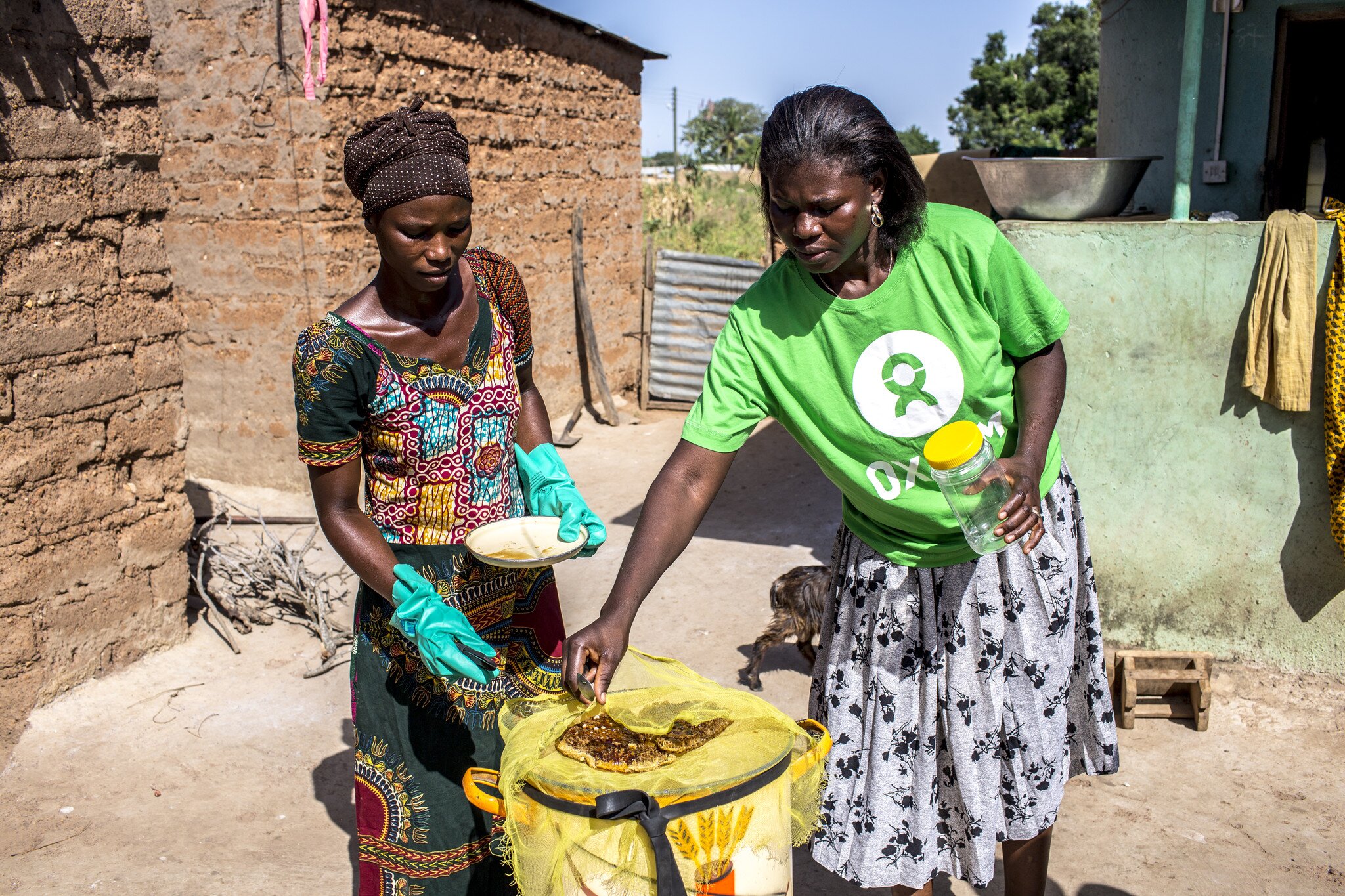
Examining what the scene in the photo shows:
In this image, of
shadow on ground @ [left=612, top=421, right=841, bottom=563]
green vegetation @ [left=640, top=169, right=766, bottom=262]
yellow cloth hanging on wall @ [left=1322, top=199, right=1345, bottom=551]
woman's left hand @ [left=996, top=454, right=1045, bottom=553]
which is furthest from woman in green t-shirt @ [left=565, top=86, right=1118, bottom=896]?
green vegetation @ [left=640, top=169, right=766, bottom=262]

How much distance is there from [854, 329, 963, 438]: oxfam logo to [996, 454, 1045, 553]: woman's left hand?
0.16 meters

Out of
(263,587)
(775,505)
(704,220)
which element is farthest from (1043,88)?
(263,587)

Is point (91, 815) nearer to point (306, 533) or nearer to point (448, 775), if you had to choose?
point (448, 775)

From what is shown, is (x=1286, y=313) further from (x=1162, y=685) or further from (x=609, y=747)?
(x=609, y=747)

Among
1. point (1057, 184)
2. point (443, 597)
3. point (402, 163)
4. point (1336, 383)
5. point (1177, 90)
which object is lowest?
point (443, 597)

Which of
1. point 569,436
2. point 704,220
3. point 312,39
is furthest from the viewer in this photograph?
point 704,220

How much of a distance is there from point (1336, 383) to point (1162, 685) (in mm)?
1255

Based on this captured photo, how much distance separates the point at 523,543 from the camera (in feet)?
7.16

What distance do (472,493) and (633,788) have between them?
0.87 m

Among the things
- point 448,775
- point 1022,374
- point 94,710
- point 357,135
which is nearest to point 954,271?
point 1022,374

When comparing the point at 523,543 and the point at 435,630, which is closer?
the point at 435,630

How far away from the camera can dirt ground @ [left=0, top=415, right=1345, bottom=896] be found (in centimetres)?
302

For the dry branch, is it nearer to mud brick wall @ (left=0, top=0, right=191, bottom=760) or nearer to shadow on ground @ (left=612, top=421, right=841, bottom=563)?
mud brick wall @ (left=0, top=0, right=191, bottom=760)

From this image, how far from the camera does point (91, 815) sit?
3365 millimetres
